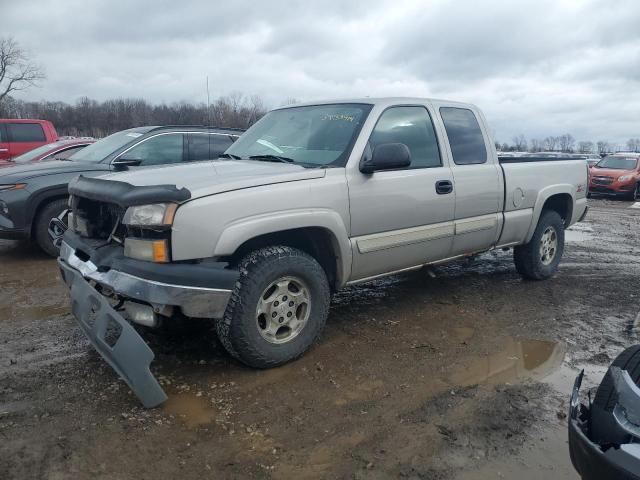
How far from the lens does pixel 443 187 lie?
173 inches

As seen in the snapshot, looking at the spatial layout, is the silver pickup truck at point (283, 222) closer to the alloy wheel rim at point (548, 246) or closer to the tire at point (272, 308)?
the tire at point (272, 308)

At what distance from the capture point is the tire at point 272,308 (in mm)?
3232

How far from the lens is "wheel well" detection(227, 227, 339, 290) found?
3473 mm

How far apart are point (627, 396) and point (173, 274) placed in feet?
7.45

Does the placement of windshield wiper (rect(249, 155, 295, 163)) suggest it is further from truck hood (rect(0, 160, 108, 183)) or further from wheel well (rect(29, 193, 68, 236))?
wheel well (rect(29, 193, 68, 236))

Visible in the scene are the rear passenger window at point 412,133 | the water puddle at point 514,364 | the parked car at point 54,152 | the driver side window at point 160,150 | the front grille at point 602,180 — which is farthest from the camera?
the front grille at point 602,180

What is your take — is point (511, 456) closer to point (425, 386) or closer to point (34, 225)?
point (425, 386)

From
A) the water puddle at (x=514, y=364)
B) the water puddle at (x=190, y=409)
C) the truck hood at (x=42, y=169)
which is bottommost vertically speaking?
the water puddle at (x=514, y=364)

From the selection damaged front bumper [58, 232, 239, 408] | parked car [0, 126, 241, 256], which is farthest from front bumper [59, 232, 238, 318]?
parked car [0, 126, 241, 256]

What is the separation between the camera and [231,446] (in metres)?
2.67

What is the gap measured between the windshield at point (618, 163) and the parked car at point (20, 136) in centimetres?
1800

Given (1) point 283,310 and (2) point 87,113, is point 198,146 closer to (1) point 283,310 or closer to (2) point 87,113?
(1) point 283,310

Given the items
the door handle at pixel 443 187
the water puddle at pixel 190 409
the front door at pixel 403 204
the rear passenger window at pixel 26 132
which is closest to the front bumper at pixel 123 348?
the water puddle at pixel 190 409

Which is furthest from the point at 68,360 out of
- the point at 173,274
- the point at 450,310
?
the point at 450,310
